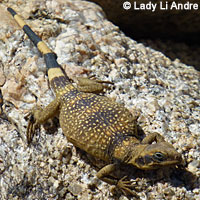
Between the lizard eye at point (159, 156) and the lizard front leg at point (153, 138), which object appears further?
the lizard front leg at point (153, 138)

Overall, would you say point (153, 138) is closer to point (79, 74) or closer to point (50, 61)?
point (79, 74)

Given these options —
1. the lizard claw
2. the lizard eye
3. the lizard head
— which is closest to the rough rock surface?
the lizard claw

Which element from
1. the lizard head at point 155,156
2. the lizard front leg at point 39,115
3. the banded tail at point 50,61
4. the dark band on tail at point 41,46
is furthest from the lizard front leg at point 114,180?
the dark band on tail at point 41,46

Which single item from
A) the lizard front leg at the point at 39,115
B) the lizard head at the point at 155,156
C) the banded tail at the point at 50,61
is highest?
the banded tail at the point at 50,61

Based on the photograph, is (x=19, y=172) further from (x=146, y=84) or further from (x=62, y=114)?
(x=146, y=84)

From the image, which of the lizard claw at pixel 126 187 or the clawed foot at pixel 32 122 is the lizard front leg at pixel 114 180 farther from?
the clawed foot at pixel 32 122

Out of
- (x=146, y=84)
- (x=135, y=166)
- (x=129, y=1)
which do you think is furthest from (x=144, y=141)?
(x=129, y=1)

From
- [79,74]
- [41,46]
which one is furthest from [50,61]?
[79,74]
